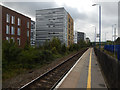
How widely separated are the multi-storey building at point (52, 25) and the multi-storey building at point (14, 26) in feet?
100

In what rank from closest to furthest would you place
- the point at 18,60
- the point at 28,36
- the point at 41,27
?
the point at 18,60
the point at 28,36
the point at 41,27

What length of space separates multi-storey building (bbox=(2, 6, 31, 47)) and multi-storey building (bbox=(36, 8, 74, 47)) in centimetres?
3063

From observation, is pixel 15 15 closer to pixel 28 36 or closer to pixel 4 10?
pixel 4 10

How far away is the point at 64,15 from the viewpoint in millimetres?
65625

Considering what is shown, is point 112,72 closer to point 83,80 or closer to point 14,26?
point 83,80

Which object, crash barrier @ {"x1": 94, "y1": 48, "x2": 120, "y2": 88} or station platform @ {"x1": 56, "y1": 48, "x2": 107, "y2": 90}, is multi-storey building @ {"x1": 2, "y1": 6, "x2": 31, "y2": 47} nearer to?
station platform @ {"x1": 56, "y1": 48, "x2": 107, "y2": 90}

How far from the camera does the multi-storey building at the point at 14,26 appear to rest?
26688 millimetres

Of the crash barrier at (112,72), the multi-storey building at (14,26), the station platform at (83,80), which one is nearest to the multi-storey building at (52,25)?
the multi-storey building at (14,26)

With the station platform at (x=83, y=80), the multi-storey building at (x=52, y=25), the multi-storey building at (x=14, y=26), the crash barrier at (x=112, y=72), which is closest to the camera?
the crash barrier at (x=112, y=72)

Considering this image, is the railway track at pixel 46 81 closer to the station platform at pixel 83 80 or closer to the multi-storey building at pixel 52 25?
the station platform at pixel 83 80

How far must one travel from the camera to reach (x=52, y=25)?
6956 centimetres

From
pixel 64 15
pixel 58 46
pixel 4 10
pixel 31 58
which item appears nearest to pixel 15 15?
pixel 4 10

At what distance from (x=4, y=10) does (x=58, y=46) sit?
15577 mm

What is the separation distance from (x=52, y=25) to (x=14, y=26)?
40.9m
